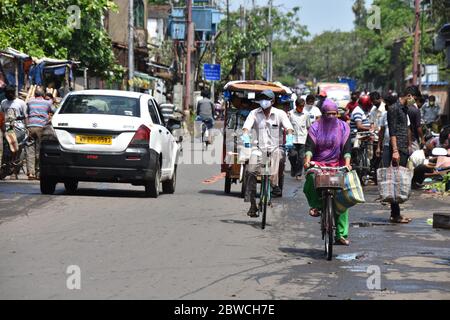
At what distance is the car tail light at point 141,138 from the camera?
1783 centimetres

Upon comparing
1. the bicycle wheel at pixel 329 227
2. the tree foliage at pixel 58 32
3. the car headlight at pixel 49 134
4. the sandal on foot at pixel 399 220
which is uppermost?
the tree foliage at pixel 58 32

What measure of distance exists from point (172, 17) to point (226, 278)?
59.5 metres

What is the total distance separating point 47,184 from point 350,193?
7.15m

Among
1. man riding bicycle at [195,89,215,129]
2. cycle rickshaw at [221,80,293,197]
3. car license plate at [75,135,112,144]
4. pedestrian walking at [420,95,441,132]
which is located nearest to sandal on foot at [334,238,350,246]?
car license plate at [75,135,112,144]

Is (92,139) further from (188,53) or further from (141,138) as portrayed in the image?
(188,53)

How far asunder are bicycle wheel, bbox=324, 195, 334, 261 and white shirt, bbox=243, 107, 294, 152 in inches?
135

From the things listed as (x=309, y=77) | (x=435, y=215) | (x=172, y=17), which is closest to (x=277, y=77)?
(x=309, y=77)

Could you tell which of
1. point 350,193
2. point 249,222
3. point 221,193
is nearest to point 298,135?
point 221,193

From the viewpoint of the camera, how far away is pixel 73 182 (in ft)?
62.8

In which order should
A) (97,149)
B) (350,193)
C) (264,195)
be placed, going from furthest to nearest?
(97,149) → (264,195) → (350,193)

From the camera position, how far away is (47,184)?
1805 centimetres

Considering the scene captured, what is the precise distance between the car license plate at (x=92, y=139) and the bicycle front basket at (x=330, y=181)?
625 centimetres

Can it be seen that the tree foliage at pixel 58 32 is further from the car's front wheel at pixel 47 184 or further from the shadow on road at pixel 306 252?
the shadow on road at pixel 306 252

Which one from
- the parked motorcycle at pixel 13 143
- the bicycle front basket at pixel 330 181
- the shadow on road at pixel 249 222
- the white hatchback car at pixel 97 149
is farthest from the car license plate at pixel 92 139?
the bicycle front basket at pixel 330 181
